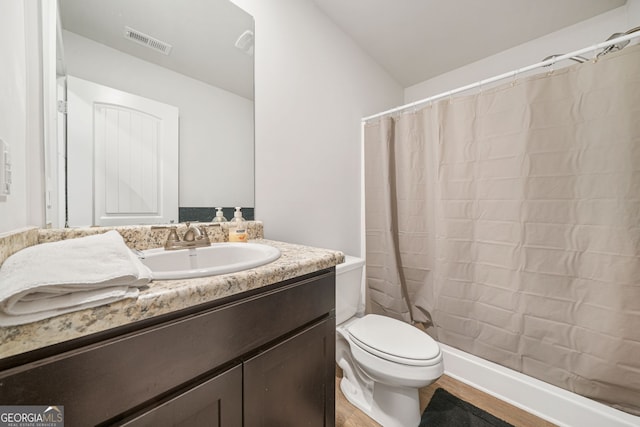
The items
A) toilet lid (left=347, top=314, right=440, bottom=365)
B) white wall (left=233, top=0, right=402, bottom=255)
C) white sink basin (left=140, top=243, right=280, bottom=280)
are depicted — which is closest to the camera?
white sink basin (left=140, top=243, right=280, bottom=280)

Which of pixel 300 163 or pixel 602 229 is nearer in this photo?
pixel 602 229

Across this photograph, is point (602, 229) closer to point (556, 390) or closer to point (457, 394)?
point (556, 390)

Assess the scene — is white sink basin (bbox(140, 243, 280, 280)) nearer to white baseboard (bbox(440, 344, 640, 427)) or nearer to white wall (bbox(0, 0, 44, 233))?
white wall (bbox(0, 0, 44, 233))

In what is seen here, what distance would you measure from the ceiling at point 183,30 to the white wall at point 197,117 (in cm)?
4

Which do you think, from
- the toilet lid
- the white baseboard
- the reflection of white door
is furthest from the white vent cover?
the white baseboard

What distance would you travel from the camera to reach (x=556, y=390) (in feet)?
3.67

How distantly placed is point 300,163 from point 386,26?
1209mm

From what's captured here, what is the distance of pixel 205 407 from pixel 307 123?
1.40 m

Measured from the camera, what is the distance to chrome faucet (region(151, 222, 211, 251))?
83cm

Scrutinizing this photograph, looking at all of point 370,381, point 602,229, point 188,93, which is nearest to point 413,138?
point 602,229

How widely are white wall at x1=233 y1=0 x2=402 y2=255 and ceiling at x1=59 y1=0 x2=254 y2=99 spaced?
112 mm

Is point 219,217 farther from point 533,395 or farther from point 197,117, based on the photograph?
point 533,395

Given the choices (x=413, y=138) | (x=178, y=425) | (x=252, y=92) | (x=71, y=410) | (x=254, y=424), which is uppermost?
(x=252, y=92)

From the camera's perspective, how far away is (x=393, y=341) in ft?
3.58
